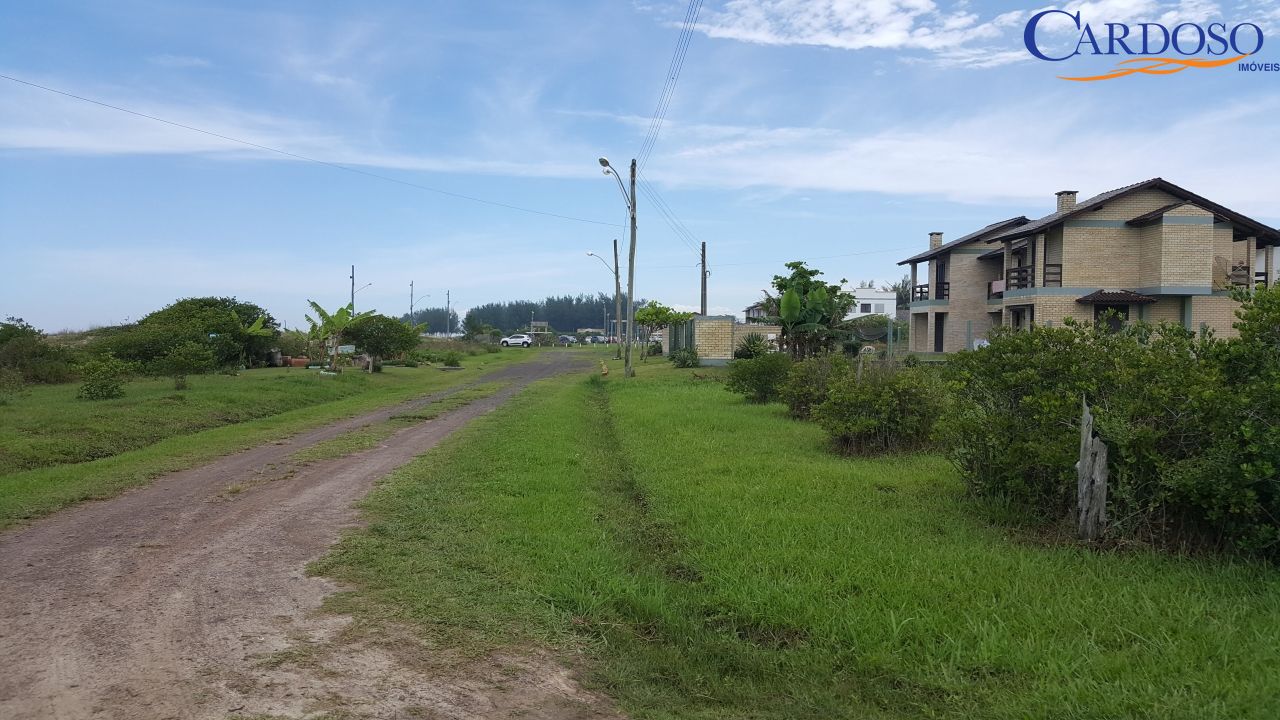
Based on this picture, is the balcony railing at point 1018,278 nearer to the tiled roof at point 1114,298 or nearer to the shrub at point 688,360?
the tiled roof at point 1114,298

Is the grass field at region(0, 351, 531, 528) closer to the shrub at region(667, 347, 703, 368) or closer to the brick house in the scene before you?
the shrub at region(667, 347, 703, 368)

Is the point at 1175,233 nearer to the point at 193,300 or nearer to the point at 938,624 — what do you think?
the point at 938,624

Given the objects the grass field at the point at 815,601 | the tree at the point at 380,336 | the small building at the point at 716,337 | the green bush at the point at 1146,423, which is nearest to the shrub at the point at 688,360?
the small building at the point at 716,337

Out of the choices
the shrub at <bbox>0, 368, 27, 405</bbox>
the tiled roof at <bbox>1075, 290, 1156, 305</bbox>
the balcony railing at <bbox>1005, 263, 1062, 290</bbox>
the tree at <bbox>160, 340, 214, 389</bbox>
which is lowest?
the shrub at <bbox>0, 368, 27, 405</bbox>

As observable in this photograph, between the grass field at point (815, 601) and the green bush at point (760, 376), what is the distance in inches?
344

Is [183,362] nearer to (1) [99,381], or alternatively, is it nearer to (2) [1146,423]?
(1) [99,381]

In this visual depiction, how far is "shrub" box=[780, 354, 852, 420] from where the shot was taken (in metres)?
14.5

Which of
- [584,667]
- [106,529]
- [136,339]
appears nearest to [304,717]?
[584,667]

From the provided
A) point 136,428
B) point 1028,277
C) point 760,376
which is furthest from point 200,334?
point 1028,277

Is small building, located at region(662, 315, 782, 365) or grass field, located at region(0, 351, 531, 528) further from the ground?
small building, located at region(662, 315, 782, 365)

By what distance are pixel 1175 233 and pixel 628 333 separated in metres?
19.3

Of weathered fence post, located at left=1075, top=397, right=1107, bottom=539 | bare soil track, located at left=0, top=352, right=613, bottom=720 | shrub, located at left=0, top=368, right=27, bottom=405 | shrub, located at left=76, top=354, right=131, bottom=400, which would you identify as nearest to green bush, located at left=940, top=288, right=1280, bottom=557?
weathered fence post, located at left=1075, top=397, right=1107, bottom=539

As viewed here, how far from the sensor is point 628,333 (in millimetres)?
30500

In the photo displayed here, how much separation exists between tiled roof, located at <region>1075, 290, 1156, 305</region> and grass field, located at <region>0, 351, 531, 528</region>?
23297 millimetres
